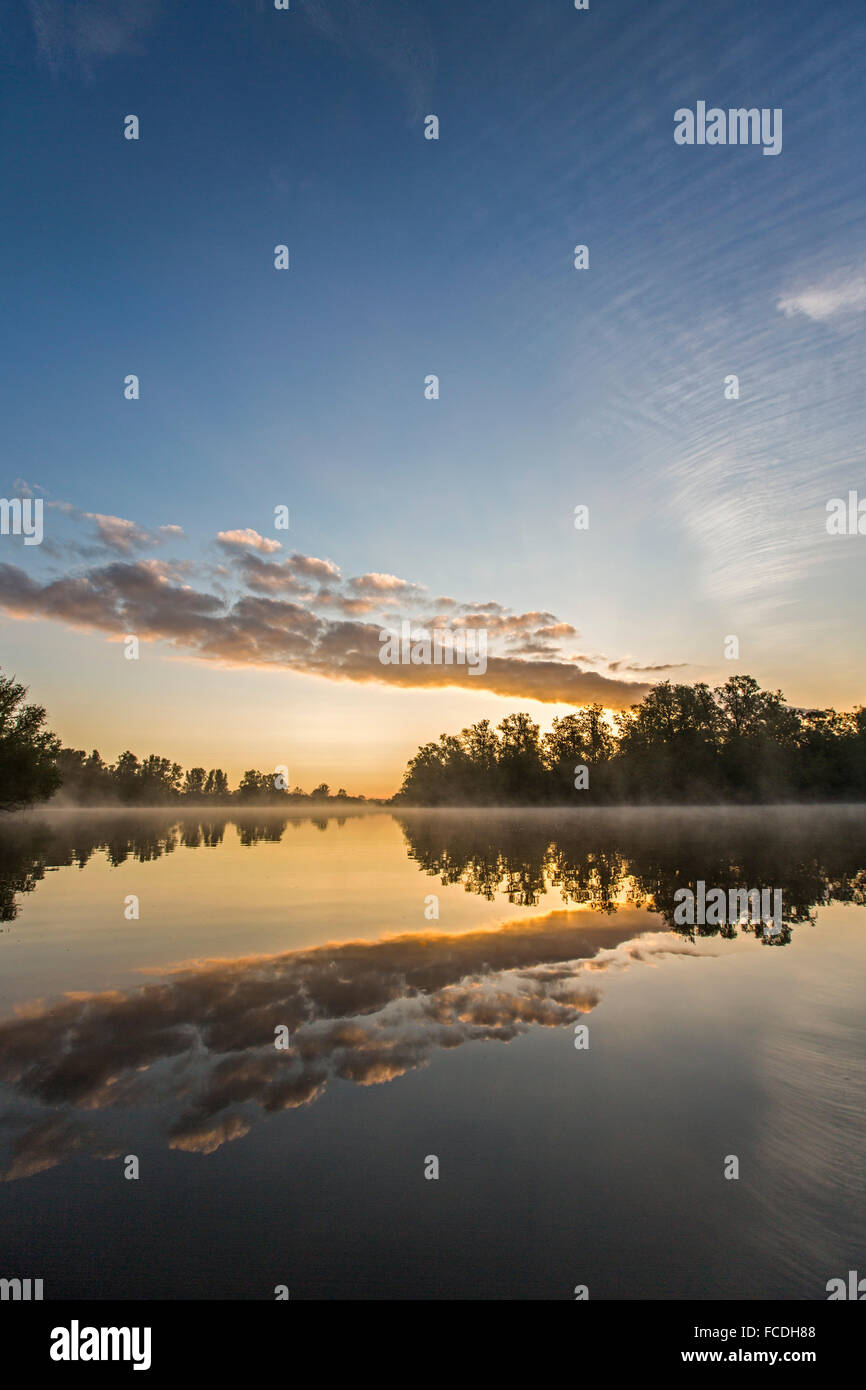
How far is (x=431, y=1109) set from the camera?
20.1 feet

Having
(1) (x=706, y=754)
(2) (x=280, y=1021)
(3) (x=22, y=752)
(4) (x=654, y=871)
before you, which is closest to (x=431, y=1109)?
(2) (x=280, y=1021)

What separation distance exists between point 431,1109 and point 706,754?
423ft

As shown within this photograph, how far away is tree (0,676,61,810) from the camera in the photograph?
193 feet

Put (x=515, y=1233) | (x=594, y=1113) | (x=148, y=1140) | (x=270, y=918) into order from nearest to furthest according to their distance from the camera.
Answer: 1. (x=515, y=1233)
2. (x=148, y=1140)
3. (x=594, y=1113)
4. (x=270, y=918)

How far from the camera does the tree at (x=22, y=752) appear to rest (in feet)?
193

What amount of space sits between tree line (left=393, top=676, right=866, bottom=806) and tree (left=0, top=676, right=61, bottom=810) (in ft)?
253

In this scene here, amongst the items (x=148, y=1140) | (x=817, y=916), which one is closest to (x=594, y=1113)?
(x=148, y=1140)

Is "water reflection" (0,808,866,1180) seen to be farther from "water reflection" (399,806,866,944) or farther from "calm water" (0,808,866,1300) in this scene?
"water reflection" (399,806,866,944)

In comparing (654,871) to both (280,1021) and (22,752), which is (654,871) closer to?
(280,1021)

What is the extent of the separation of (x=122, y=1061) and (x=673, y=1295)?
619cm

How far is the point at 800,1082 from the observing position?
686 cm

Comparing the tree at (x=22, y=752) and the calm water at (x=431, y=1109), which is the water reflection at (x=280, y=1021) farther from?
the tree at (x=22, y=752)

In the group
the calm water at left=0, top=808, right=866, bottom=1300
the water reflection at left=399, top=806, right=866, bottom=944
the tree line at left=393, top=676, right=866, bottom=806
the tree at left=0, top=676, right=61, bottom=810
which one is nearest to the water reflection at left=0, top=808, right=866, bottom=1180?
the calm water at left=0, top=808, right=866, bottom=1300
